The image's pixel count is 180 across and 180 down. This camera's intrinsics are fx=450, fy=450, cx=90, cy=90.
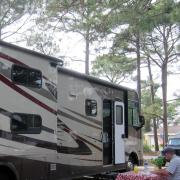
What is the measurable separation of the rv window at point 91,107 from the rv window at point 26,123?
2713mm

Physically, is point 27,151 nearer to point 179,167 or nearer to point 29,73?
point 29,73

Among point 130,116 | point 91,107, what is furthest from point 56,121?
point 130,116

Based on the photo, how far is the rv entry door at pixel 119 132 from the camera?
43.1 ft

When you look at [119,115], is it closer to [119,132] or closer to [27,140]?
[119,132]

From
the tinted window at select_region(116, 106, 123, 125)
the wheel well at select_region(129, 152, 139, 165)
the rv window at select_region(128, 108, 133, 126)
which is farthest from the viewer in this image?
the wheel well at select_region(129, 152, 139, 165)

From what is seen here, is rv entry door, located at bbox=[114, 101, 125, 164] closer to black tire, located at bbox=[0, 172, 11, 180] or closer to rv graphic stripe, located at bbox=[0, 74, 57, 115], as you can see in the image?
rv graphic stripe, located at bbox=[0, 74, 57, 115]

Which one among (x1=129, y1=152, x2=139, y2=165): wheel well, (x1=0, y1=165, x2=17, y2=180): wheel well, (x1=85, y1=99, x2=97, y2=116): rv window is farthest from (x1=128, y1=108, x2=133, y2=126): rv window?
(x1=0, y1=165, x2=17, y2=180): wheel well

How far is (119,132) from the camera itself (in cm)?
1337

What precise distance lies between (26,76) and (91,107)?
329 cm

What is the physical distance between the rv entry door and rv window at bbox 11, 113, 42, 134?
4.45 metres

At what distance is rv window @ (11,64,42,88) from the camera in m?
8.66

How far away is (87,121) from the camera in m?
11.6

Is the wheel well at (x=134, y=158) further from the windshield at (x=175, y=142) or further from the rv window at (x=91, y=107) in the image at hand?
the windshield at (x=175, y=142)

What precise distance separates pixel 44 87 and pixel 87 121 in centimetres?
250
